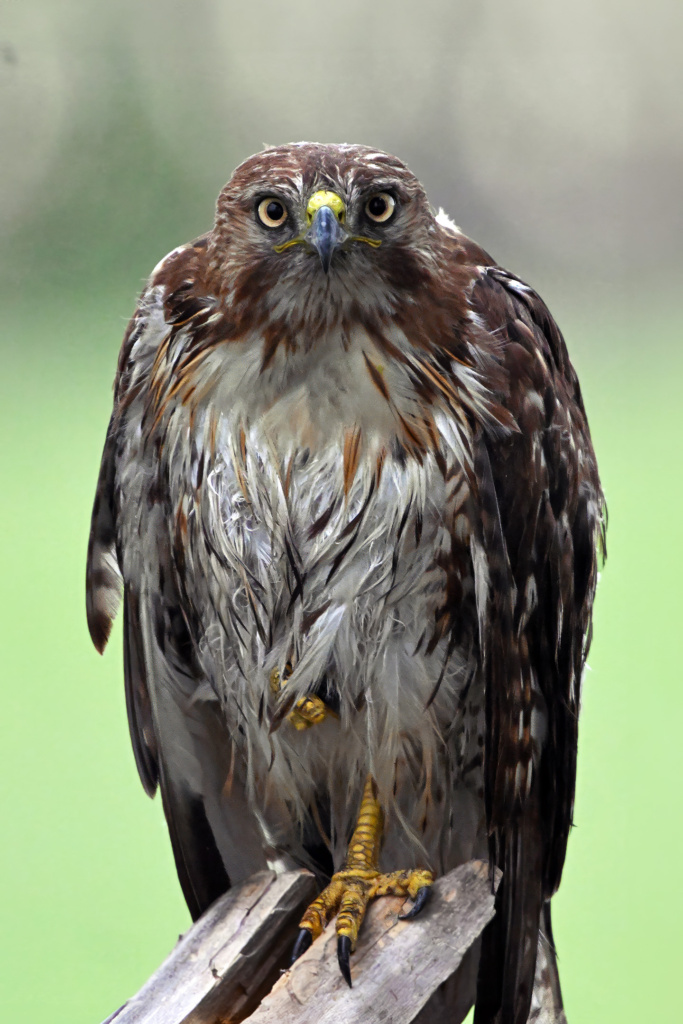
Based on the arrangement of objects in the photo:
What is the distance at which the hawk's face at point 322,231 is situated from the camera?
0.99 m

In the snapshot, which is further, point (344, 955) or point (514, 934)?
point (514, 934)

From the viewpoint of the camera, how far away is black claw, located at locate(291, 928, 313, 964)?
3.95ft

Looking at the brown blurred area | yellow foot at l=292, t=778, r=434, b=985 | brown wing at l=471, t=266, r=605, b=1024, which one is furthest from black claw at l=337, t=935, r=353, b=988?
the brown blurred area

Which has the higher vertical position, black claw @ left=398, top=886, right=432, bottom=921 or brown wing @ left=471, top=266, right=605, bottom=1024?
brown wing @ left=471, top=266, right=605, bottom=1024

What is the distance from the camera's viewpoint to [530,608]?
1.19 meters

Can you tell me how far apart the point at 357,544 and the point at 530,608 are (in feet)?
0.72

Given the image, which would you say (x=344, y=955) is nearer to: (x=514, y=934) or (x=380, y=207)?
(x=514, y=934)

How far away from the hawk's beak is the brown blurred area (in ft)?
2.53

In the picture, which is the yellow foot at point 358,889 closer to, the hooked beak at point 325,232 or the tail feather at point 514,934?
the tail feather at point 514,934

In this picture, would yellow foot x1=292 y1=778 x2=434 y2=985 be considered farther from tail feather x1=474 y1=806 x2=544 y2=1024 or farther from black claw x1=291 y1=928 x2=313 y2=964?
tail feather x1=474 y1=806 x2=544 y2=1024

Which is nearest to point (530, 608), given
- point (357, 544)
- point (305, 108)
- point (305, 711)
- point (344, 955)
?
point (357, 544)

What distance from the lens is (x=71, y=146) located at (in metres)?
1.73

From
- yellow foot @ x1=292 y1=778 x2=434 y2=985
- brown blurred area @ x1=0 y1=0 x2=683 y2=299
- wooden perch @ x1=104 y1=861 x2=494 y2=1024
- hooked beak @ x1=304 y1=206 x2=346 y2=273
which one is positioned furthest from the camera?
brown blurred area @ x1=0 y1=0 x2=683 y2=299

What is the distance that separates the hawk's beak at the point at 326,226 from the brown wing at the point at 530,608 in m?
0.24
